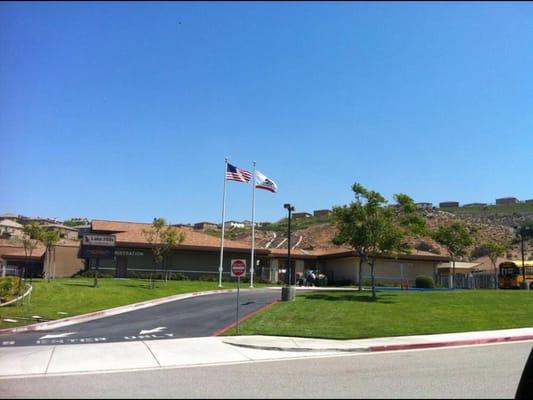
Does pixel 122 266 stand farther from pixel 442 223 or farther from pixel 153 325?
pixel 442 223

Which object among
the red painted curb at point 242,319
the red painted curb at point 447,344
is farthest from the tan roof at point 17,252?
the red painted curb at point 447,344

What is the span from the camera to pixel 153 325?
2078cm

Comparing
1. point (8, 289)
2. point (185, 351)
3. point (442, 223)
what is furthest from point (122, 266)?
point (442, 223)

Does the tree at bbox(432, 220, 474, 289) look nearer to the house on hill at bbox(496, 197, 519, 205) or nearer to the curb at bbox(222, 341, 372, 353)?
the curb at bbox(222, 341, 372, 353)

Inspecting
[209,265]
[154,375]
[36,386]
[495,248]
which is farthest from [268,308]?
[495,248]

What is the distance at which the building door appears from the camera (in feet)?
151

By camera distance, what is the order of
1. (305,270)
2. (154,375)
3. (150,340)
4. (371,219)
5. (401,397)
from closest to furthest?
1. (401,397)
2. (154,375)
3. (150,340)
4. (371,219)
5. (305,270)

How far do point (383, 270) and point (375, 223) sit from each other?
22.4 m

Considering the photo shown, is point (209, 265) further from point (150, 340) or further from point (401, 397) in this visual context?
point (401, 397)

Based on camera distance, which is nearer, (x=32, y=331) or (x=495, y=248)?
(x=32, y=331)

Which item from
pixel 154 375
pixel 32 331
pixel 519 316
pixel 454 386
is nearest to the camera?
pixel 454 386

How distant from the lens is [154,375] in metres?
11.1

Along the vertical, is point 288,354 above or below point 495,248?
below

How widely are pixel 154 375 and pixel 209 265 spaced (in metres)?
38.4
